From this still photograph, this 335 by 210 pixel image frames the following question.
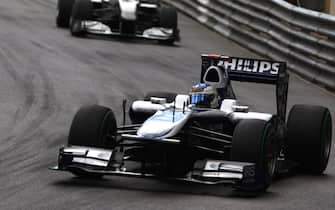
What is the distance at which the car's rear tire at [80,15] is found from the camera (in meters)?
21.8

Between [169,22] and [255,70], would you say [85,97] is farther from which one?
[169,22]

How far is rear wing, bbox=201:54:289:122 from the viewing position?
462 inches

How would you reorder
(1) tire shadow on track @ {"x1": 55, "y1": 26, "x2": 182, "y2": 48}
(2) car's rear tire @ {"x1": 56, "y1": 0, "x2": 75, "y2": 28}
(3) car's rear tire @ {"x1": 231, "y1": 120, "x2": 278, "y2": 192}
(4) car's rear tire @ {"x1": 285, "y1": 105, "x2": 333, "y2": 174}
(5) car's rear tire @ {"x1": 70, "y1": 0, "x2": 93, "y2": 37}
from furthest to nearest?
(2) car's rear tire @ {"x1": 56, "y1": 0, "x2": 75, "y2": 28} < (1) tire shadow on track @ {"x1": 55, "y1": 26, "x2": 182, "y2": 48} < (5) car's rear tire @ {"x1": 70, "y1": 0, "x2": 93, "y2": 37} < (4) car's rear tire @ {"x1": 285, "y1": 105, "x2": 333, "y2": 174} < (3) car's rear tire @ {"x1": 231, "y1": 120, "x2": 278, "y2": 192}

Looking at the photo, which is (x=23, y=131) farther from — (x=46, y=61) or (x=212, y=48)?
(x=212, y=48)

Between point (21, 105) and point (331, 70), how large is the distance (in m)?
5.95

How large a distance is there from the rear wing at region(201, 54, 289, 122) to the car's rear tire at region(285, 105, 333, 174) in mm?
401

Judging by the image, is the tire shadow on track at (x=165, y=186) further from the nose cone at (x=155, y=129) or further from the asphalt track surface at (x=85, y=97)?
the nose cone at (x=155, y=129)

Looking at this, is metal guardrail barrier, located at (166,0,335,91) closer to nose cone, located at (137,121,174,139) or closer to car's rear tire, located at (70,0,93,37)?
car's rear tire, located at (70,0,93,37)

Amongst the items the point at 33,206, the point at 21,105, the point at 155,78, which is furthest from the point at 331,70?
the point at 33,206

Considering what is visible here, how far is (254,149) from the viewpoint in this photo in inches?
387

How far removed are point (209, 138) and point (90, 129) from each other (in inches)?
45.5

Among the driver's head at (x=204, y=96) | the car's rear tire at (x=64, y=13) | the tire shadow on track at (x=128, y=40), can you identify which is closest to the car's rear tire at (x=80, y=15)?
the tire shadow on track at (x=128, y=40)

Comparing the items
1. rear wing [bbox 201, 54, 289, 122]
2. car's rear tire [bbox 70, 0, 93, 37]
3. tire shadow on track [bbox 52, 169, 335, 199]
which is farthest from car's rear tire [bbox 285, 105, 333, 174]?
car's rear tire [bbox 70, 0, 93, 37]

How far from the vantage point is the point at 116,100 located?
50.3 ft
